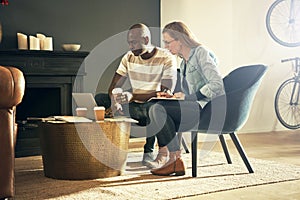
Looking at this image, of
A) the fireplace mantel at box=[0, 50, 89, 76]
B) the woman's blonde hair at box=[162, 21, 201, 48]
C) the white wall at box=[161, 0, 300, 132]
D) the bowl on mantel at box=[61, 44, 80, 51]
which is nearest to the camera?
the woman's blonde hair at box=[162, 21, 201, 48]

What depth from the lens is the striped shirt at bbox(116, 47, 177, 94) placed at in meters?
3.82

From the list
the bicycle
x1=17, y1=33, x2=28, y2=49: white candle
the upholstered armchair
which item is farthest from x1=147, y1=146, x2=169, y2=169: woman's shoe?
the bicycle

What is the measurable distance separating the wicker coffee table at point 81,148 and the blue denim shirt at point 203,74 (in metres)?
0.56

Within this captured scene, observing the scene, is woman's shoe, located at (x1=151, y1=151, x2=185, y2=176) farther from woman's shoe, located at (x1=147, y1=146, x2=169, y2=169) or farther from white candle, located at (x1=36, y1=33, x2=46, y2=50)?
white candle, located at (x1=36, y1=33, x2=46, y2=50)

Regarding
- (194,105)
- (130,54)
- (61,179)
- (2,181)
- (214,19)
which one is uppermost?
(214,19)

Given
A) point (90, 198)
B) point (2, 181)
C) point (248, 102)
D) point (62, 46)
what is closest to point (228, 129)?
point (248, 102)

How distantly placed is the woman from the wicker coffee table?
266mm

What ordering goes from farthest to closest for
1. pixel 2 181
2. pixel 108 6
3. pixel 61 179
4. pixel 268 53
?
pixel 268 53 → pixel 108 6 → pixel 61 179 → pixel 2 181

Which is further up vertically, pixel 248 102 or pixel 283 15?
pixel 283 15

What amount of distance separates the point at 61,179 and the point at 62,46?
1.85m

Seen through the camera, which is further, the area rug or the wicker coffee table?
the wicker coffee table

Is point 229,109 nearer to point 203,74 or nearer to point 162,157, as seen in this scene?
point 203,74

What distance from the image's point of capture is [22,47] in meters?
4.41

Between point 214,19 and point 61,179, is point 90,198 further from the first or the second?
point 214,19
